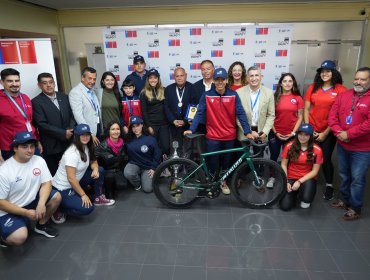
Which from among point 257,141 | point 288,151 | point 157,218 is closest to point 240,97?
point 257,141

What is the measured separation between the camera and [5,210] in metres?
2.27

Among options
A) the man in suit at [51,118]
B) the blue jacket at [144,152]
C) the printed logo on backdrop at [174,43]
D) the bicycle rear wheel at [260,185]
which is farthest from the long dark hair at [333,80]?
the man in suit at [51,118]

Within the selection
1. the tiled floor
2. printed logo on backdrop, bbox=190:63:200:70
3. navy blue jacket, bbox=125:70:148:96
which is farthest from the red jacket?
navy blue jacket, bbox=125:70:148:96

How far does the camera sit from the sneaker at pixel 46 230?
2580 millimetres

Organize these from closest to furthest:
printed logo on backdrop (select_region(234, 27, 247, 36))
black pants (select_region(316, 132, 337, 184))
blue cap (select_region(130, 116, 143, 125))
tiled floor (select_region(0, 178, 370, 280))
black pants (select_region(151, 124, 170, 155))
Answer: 1. tiled floor (select_region(0, 178, 370, 280))
2. black pants (select_region(316, 132, 337, 184))
3. blue cap (select_region(130, 116, 143, 125))
4. black pants (select_region(151, 124, 170, 155))
5. printed logo on backdrop (select_region(234, 27, 247, 36))

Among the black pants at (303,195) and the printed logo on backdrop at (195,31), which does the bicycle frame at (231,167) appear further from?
the printed logo on backdrop at (195,31)

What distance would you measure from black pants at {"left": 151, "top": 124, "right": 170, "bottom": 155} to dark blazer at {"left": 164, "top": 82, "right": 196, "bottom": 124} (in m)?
0.19

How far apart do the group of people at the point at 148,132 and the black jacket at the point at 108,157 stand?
1cm

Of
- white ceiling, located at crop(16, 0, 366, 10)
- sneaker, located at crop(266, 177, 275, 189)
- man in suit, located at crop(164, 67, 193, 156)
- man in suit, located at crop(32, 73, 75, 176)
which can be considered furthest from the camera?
white ceiling, located at crop(16, 0, 366, 10)

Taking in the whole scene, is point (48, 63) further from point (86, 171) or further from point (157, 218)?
point (157, 218)

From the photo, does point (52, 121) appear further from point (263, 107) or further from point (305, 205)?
point (305, 205)

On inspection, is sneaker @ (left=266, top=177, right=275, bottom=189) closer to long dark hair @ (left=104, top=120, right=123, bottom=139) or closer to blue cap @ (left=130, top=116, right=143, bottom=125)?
blue cap @ (left=130, top=116, right=143, bottom=125)

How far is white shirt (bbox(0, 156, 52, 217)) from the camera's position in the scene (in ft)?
7.28

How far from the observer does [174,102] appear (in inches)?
140
